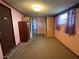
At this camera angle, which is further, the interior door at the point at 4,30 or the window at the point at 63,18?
the window at the point at 63,18

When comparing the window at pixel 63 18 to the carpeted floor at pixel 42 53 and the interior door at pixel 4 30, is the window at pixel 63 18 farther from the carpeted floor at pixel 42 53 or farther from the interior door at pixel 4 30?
the interior door at pixel 4 30

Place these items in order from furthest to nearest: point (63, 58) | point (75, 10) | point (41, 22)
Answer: point (41, 22)
point (75, 10)
point (63, 58)

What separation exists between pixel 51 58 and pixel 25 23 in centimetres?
341

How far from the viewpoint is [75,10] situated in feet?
11.7

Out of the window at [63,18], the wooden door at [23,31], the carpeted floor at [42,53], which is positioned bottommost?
the carpeted floor at [42,53]

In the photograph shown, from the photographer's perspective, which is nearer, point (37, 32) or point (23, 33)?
point (23, 33)

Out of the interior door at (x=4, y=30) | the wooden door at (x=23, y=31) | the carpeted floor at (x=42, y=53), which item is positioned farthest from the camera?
the wooden door at (x=23, y=31)

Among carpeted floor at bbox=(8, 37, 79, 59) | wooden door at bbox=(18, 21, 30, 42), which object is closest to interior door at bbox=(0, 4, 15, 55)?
carpeted floor at bbox=(8, 37, 79, 59)

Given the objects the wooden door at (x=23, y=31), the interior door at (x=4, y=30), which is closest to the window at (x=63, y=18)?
the wooden door at (x=23, y=31)

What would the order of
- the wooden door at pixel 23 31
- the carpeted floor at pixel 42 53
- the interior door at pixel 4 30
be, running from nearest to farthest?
the interior door at pixel 4 30 → the carpeted floor at pixel 42 53 → the wooden door at pixel 23 31

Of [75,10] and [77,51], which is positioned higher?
[75,10]

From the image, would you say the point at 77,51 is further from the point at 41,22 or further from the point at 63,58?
the point at 41,22

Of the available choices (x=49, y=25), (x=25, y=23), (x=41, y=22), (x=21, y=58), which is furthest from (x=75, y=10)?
(x=41, y=22)

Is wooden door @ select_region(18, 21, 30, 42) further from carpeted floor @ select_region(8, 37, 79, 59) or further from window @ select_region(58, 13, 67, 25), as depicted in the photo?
window @ select_region(58, 13, 67, 25)
